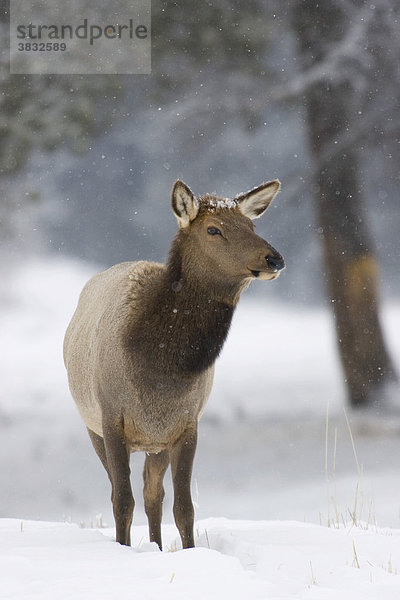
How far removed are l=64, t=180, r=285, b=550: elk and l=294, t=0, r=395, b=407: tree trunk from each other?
6408 millimetres

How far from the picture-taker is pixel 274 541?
5008mm

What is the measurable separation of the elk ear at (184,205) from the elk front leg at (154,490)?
66.6 inches

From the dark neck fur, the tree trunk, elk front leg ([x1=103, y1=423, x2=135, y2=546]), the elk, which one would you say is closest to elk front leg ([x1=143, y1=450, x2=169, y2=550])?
the elk

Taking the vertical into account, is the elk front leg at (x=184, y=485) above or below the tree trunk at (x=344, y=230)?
below

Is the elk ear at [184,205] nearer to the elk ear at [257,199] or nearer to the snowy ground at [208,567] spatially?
the elk ear at [257,199]

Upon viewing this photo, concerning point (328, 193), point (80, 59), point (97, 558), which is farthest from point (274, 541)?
point (80, 59)

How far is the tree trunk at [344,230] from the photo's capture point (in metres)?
11.3

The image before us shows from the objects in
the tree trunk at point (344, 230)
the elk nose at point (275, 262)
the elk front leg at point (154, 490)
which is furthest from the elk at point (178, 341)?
the tree trunk at point (344, 230)

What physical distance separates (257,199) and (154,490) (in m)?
2.19

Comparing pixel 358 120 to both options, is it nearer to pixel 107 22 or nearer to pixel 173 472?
pixel 107 22

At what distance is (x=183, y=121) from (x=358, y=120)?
8.33 ft

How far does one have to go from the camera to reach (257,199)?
5.30 m

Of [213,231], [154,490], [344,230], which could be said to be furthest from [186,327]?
[344,230]

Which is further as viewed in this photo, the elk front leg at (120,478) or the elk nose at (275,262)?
the elk front leg at (120,478)
